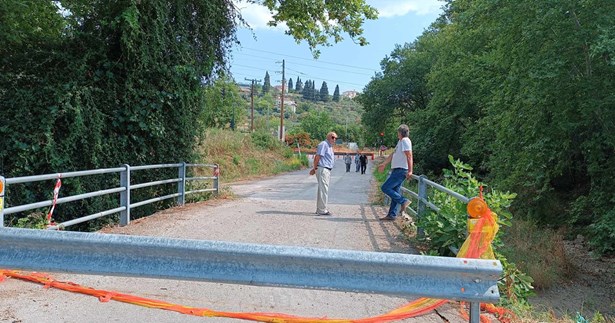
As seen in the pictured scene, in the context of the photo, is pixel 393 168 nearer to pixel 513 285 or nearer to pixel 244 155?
pixel 513 285

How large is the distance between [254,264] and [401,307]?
2.27 meters

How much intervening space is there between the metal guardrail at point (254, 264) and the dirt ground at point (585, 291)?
5311 mm

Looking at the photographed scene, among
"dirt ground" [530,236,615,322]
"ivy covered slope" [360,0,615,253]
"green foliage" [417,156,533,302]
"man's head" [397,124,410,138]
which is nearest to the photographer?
"green foliage" [417,156,533,302]

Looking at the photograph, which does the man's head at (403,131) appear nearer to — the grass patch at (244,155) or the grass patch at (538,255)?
the grass patch at (538,255)

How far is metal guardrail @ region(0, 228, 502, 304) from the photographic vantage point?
9.11ft

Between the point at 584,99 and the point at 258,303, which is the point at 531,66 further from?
the point at 258,303

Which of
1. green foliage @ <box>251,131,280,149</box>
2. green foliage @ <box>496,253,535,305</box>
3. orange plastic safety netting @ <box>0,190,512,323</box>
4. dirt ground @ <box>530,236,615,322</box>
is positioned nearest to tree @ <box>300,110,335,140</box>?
green foliage @ <box>251,131,280,149</box>

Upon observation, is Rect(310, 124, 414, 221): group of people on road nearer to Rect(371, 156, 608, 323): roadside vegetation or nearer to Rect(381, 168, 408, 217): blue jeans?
Rect(381, 168, 408, 217): blue jeans

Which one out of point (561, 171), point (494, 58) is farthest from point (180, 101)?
point (494, 58)

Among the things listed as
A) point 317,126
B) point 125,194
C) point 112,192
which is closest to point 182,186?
point 125,194

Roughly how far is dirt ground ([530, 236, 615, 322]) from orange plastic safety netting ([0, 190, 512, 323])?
3479mm

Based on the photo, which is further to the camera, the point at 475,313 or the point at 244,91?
the point at 244,91

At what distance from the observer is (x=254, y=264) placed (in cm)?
286

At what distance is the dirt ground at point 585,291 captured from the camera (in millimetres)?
→ 8500
